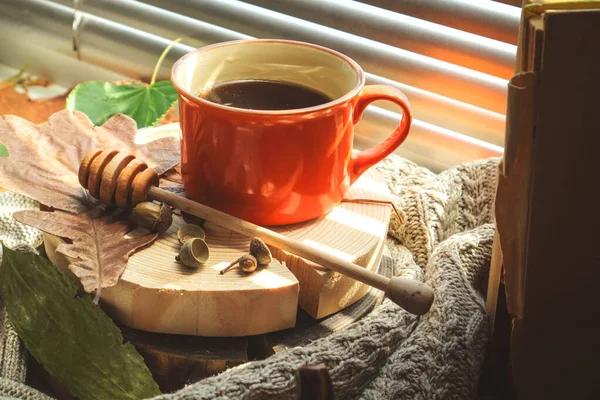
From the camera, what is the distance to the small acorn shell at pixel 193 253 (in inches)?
33.4

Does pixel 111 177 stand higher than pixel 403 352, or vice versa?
pixel 111 177

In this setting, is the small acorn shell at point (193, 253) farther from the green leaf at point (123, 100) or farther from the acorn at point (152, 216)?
the green leaf at point (123, 100)

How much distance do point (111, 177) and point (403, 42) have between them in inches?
22.2

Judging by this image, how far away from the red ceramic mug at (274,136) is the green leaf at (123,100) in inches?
14.9

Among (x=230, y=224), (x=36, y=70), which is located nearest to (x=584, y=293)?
(x=230, y=224)

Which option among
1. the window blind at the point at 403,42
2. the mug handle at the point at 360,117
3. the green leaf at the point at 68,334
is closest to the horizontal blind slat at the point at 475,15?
the window blind at the point at 403,42

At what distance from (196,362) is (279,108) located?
324 mm

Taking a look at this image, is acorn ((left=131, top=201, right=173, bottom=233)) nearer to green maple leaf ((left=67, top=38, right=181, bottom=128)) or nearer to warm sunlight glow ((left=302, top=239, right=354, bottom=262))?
warm sunlight glow ((left=302, top=239, right=354, bottom=262))

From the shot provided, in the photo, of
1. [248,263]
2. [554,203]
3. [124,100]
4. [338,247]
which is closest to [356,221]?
[338,247]

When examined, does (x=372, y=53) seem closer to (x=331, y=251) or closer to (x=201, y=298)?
(x=331, y=251)

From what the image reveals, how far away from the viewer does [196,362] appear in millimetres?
860

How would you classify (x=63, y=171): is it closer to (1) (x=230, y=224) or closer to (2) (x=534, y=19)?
(1) (x=230, y=224)

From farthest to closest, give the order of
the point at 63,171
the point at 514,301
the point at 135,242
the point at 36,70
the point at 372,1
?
the point at 36,70, the point at 372,1, the point at 63,171, the point at 135,242, the point at 514,301

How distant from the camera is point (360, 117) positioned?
96 cm
